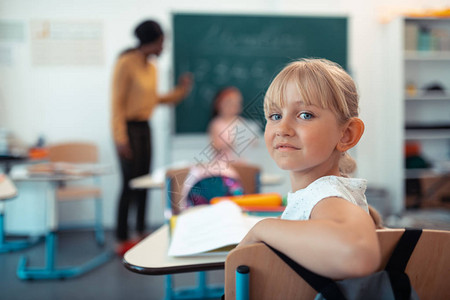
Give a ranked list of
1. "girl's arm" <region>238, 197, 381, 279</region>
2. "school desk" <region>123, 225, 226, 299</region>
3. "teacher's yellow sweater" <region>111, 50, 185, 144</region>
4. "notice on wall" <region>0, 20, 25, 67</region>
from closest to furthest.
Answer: "girl's arm" <region>238, 197, 381, 279</region> < "school desk" <region>123, 225, 226, 299</region> < "teacher's yellow sweater" <region>111, 50, 185, 144</region> < "notice on wall" <region>0, 20, 25, 67</region>

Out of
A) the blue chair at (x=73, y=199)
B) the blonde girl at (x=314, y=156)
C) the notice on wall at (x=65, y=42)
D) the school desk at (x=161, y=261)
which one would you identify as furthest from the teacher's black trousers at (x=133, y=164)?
the blonde girl at (x=314, y=156)

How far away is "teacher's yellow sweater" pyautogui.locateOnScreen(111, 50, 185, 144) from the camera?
2805mm

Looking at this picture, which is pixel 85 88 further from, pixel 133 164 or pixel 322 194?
pixel 322 194

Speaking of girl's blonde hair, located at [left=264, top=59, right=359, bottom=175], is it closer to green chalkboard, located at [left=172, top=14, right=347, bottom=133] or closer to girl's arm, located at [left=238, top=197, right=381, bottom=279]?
girl's arm, located at [left=238, top=197, right=381, bottom=279]

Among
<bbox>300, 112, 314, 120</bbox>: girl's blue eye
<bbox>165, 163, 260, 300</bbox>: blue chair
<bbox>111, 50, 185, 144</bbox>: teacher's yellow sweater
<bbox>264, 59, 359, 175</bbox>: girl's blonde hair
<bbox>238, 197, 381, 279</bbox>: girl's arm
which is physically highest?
<bbox>111, 50, 185, 144</bbox>: teacher's yellow sweater

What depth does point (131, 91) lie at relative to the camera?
2930 mm

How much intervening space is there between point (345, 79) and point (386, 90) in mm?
3765

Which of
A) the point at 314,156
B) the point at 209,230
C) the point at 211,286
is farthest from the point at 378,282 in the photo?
the point at 211,286

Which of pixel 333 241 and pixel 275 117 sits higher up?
pixel 275 117

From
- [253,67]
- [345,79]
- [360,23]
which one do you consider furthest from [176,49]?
[345,79]

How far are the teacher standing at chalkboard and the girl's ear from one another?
235 centimetres

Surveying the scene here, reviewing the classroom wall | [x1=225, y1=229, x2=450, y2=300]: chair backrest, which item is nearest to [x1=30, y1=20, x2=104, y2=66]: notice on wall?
the classroom wall

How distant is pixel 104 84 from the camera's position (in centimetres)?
381

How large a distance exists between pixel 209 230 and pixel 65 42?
11.3 feet
